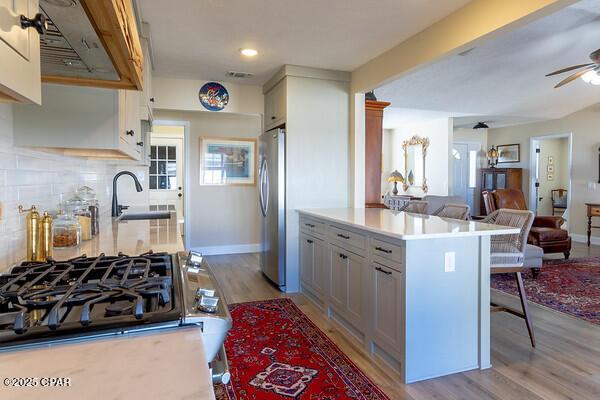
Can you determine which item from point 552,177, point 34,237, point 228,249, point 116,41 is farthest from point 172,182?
point 552,177

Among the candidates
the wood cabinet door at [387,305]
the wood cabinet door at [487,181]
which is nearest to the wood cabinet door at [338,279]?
the wood cabinet door at [387,305]

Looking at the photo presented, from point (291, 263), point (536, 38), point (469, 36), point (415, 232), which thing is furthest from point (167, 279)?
point (536, 38)

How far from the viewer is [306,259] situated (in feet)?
12.2

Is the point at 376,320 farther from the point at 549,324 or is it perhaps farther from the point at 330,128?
the point at 330,128

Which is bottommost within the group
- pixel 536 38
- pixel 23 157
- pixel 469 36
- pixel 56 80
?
pixel 23 157

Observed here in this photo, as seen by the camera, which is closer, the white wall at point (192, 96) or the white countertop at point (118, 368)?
the white countertop at point (118, 368)

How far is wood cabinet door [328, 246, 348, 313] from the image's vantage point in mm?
2842

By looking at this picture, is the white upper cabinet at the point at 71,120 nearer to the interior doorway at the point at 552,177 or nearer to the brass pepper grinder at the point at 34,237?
the brass pepper grinder at the point at 34,237

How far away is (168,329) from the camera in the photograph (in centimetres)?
74

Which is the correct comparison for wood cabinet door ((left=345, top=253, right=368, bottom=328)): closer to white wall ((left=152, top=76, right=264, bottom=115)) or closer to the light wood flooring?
the light wood flooring

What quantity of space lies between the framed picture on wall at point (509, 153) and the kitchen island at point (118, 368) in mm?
9042

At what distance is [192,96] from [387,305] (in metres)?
3.40

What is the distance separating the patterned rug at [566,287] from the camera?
335 centimetres

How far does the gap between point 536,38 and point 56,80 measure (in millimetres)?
4363
